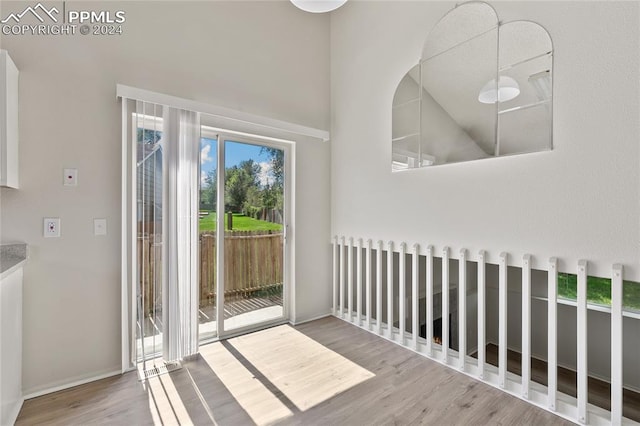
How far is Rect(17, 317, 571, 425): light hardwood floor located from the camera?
5.75ft

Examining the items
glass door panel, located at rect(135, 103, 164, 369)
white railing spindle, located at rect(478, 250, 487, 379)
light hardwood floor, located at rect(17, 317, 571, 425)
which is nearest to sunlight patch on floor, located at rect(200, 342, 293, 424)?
light hardwood floor, located at rect(17, 317, 571, 425)

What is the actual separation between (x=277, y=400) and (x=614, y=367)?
1957mm


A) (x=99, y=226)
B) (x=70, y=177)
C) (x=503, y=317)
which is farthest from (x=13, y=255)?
(x=503, y=317)

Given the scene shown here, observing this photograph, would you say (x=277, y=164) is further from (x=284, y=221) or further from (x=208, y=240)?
(x=208, y=240)

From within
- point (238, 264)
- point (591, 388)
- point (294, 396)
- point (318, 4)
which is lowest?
point (591, 388)

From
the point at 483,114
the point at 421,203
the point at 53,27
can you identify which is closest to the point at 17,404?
the point at 53,27

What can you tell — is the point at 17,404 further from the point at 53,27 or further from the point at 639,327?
the point at 639,327

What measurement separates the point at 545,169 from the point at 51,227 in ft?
10.7

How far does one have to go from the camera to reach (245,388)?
205 cm

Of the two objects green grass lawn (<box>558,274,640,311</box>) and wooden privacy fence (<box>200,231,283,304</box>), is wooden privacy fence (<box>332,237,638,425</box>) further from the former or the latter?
wooden privacy fence (<box>200,231,283,304</box>)

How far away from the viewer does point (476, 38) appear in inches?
87.6

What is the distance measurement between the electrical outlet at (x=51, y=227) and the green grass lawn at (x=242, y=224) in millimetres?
990

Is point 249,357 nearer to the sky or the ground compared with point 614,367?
nearer to the ground

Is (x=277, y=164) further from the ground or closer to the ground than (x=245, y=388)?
further from the ground
